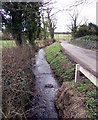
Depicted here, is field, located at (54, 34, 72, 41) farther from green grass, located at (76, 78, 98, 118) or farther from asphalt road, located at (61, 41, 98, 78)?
green grass, located at (76, 78, 98, 118)

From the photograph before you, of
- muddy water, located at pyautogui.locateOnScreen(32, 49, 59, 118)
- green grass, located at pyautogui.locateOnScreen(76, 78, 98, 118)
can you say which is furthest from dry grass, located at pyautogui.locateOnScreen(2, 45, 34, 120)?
green grass, located at pyautogui.locateOnScreen(76, 78, 98, 118)

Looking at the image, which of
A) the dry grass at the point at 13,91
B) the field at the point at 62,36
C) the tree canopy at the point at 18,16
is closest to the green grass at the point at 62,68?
the dry grass at the point at 13,91

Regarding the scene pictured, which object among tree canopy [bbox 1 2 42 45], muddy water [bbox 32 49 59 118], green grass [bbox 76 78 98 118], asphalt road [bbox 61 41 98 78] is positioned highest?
tree canopy [bbox 1 2 42 45]

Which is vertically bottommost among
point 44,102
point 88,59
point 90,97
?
point 44,102

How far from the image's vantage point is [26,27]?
986 cm

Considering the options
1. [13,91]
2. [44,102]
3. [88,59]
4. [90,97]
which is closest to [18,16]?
[88,59]

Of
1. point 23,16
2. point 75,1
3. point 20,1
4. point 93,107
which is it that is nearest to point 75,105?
point 93,107

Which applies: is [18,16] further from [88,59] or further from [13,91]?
[13,91]

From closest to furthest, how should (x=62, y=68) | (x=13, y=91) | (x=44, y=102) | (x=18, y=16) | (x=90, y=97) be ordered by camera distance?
1. (x=13, y=91)
2. (x=90, y=97)
3. (x=44, y=102)
4. (x=62, y=68)
5. (x=18, y=16)

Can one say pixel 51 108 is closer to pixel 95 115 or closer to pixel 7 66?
pixel 95 115

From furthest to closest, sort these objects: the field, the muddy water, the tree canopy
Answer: the field, the tree canopy, the muddy water

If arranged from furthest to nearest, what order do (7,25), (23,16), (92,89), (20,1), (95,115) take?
(23,16), (7,25), (20,1), (92,89), (95,115)

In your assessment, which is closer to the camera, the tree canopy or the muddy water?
the muddy water

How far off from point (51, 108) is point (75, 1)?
5041 millimetres
